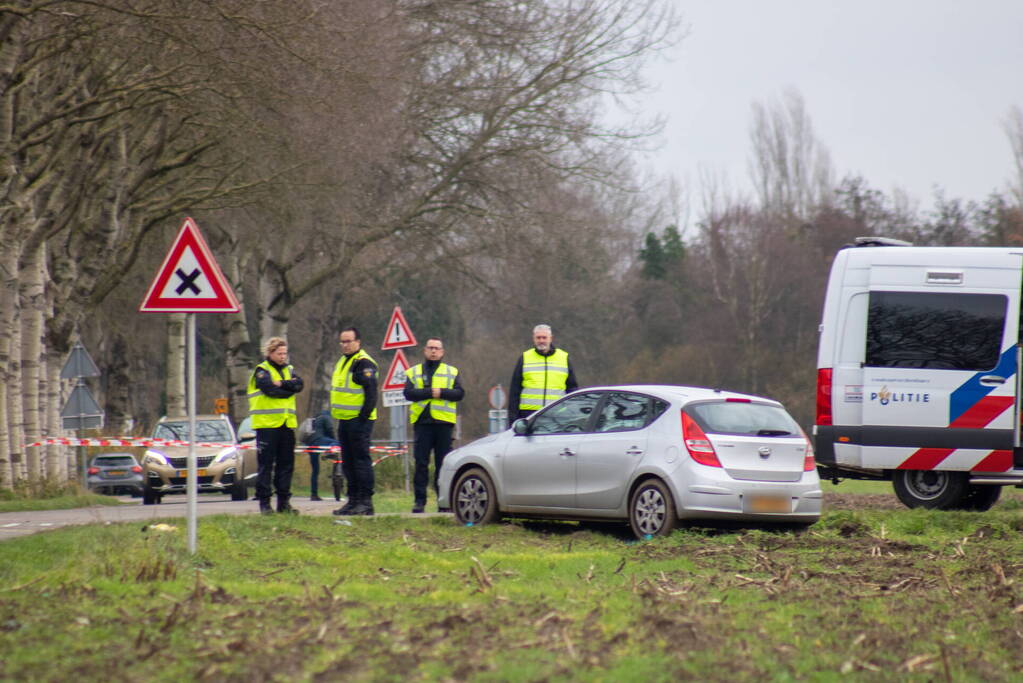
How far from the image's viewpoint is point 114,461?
117ft

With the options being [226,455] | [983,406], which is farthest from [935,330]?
[226,455]

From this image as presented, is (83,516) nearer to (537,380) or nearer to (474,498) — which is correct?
(474,498)

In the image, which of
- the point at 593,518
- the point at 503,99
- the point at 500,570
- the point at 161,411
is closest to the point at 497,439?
the point at 593,518

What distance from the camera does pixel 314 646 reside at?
6.80 meters

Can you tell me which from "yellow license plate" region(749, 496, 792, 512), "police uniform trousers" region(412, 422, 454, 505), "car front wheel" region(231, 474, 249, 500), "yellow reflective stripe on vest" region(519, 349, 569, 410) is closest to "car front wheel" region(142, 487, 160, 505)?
"car front wheel" region(231, 474, 249, 500)

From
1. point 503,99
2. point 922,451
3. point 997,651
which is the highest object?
point 503,99

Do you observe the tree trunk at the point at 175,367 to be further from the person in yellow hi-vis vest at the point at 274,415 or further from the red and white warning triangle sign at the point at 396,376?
the person in yellow hi-vis vest at the point at 274,415

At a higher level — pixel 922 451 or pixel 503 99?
pixel 503 99

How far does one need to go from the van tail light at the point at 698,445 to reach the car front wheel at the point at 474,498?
2411mm

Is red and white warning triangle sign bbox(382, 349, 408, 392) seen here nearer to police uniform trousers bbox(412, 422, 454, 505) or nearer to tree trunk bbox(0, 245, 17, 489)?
tree trunk bbox(0, 245, 17, 489)

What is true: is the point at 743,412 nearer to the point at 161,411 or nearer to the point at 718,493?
the point at 718,493

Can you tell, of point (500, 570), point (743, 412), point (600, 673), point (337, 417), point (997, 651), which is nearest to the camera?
point (600, 673)

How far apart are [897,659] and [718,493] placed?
17.4 ft

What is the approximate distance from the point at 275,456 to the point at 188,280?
4.42 meters
